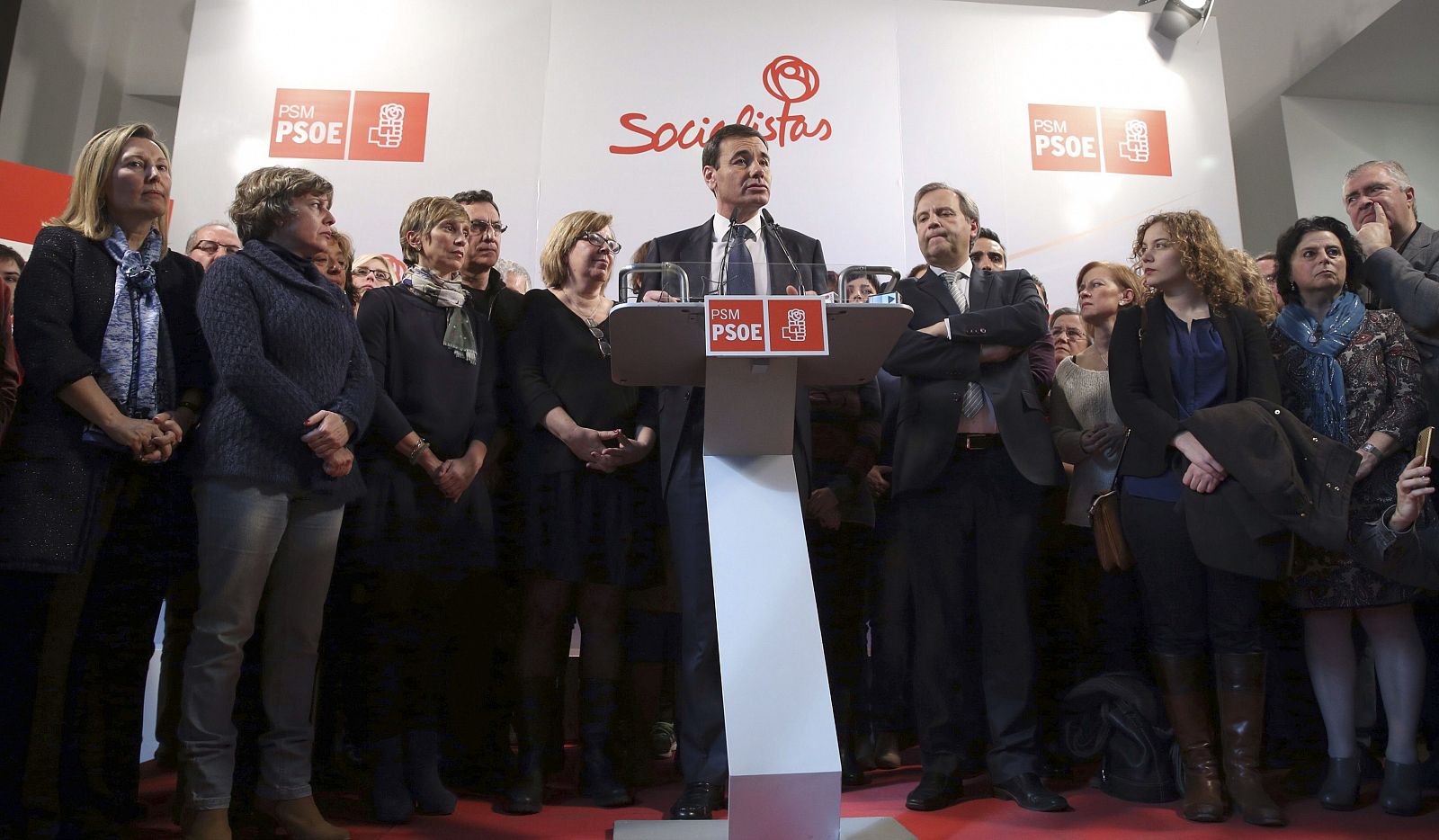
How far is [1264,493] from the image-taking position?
2.32 meters

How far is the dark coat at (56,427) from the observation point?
1.90 meters

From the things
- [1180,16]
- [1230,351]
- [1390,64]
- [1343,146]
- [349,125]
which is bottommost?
[1230,351]

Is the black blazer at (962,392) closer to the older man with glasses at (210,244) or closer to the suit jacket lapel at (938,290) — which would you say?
the suit jacket lapel at (938,290)

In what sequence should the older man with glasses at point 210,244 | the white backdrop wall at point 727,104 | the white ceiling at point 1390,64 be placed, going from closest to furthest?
the older man with glasses at point 210,244 < the white backdrop wall at point 727,104 < the white ceiling at point 1390,64

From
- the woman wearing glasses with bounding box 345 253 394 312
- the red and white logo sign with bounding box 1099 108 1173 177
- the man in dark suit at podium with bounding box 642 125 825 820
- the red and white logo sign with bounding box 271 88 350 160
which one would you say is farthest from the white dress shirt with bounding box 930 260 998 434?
the red and white logo sign with bounding box 271 88 350 160

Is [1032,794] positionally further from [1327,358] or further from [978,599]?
[1327,358]

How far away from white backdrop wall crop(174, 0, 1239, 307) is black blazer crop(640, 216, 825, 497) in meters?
2.08

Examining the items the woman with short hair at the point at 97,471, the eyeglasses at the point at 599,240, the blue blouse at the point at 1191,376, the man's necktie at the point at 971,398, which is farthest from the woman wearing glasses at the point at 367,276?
the blue blouse at the point at 1191,376

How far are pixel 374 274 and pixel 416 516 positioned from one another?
1512mm

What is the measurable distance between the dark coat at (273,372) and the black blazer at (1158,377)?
1936 mm

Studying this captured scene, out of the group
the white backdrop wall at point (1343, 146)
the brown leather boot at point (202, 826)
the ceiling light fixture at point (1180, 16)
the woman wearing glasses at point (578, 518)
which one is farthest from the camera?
the white backdrop wall at point (1343, 146)

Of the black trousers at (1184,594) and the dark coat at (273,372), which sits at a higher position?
the dark coat at (273,372)

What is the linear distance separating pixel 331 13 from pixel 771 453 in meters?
4.30

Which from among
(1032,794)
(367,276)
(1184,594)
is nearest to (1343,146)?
(1184,594)
